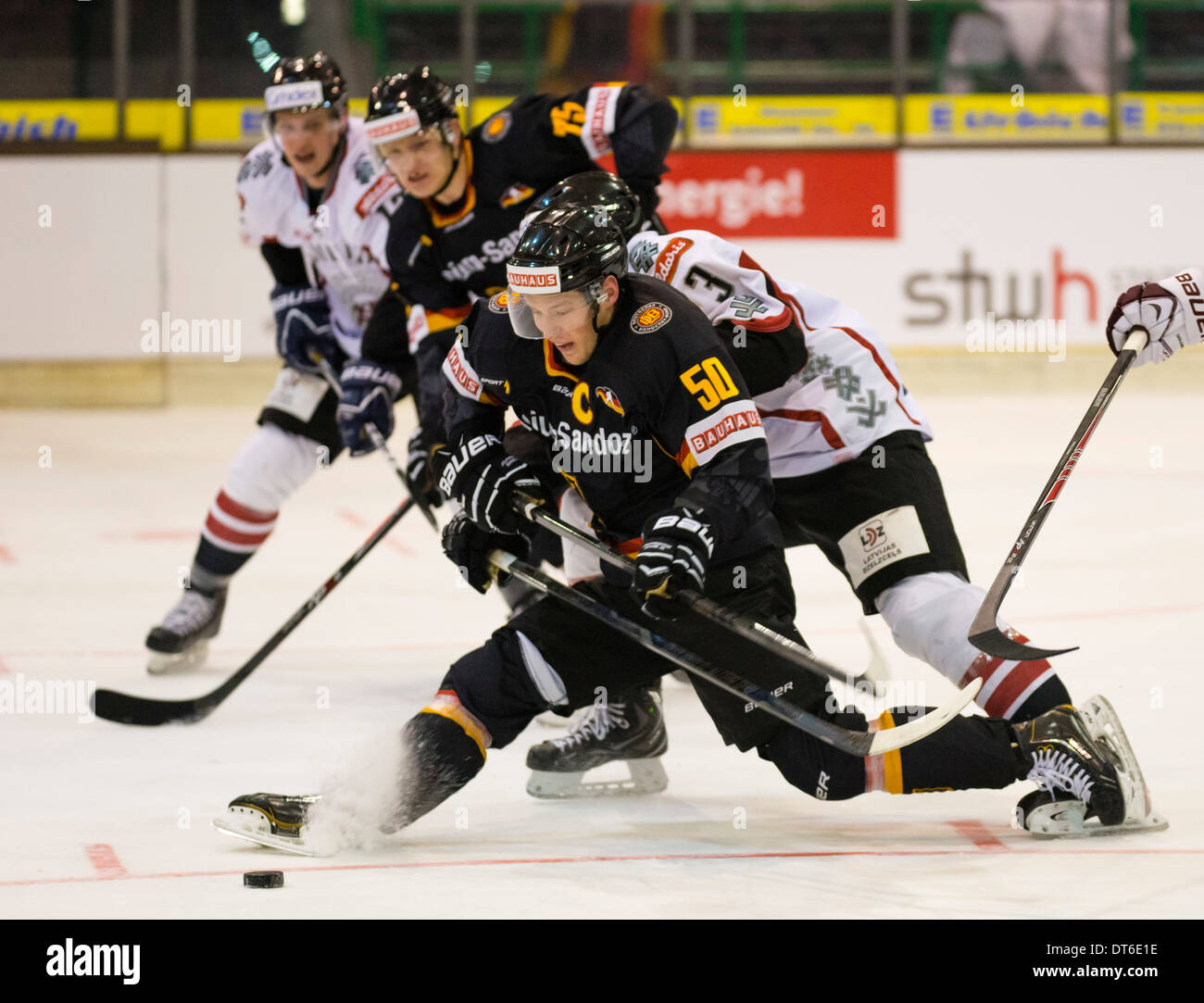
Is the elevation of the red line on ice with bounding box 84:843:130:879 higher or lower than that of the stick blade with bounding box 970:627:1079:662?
lower

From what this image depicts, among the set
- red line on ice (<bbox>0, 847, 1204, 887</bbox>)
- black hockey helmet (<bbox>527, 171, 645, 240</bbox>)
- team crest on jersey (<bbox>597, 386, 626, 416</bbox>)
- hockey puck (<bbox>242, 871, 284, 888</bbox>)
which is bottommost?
red line on ice (<bbox>0, 847, 1204, 887</bbox>)

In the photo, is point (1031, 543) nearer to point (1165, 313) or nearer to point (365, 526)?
point (1165, 313)

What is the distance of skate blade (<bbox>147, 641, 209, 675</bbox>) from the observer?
4391 mm

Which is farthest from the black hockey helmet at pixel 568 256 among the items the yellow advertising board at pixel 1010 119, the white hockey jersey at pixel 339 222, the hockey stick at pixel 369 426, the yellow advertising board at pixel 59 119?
the yellow advertising board at pixel 59 119

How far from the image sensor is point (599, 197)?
2.94m

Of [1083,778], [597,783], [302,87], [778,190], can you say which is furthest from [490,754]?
[778,190]

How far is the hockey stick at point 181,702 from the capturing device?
12.6 feet

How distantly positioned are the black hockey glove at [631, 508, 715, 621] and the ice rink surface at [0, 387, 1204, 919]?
1.49ft

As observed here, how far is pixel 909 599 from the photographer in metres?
3.04

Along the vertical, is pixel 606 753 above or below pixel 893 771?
below

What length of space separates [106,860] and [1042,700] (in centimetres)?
154

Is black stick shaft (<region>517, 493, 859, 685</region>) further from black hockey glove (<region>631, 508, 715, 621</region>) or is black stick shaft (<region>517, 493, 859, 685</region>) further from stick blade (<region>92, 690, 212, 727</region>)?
stick blade (<region>92, 690, 212, 727</region>)

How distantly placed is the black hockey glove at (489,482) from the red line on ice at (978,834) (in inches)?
35.3

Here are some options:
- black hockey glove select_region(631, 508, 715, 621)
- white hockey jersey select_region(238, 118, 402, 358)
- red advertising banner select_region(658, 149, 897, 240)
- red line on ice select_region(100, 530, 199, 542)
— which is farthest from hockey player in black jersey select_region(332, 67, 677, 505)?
red advertising banner select_region(658, 149, 897, 240)
